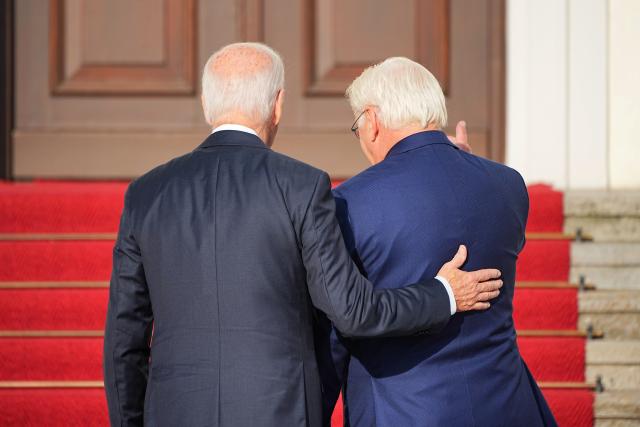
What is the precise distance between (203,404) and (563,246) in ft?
7.91

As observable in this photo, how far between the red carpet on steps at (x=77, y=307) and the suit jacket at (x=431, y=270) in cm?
132

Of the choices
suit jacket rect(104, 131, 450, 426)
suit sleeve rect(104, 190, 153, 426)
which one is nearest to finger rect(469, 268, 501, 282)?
suit jacket rect(104, 131, 450, 426)

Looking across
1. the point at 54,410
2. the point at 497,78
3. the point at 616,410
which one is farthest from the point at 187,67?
the point at 616,410

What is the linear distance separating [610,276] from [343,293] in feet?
7.55

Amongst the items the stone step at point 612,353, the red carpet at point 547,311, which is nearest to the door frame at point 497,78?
the red carpet at point 547,311

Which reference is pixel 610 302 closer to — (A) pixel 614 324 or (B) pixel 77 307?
(A) pixel 614 324

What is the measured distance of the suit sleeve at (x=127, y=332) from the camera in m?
2.31

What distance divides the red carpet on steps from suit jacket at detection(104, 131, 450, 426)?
1.50m

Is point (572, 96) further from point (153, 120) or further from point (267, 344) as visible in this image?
point (267, 344)

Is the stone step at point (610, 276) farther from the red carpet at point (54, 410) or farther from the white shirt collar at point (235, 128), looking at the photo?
the white shirt collar at point (235, 128)

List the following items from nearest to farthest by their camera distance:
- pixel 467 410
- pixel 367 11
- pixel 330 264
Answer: pixel 330 264, pixel 467 410, pixel 367 11

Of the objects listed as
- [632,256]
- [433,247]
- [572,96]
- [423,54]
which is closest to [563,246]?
[632,256]

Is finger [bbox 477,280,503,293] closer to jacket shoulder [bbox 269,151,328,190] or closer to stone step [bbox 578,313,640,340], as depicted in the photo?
jacket shoulder [bbox 269,151,328,190]

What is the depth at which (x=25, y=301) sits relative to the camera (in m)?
4.10
